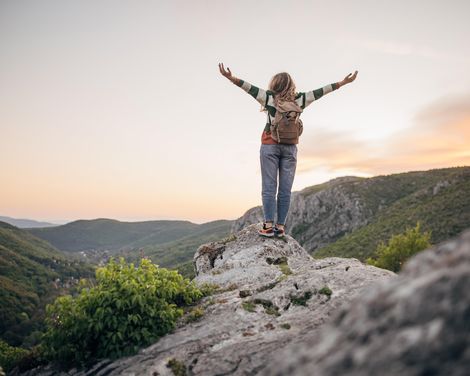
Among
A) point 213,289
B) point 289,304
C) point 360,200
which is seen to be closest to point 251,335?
point 289,304

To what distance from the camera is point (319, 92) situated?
9.46 metres

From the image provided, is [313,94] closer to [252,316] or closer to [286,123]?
[286,123]

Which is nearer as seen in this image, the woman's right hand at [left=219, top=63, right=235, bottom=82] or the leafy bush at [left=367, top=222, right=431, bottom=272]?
the woman's right hand at [left=219, top=63, right=235, bottom=82]

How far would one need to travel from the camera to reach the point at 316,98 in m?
9.44

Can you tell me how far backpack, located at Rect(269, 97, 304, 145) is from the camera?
890cm

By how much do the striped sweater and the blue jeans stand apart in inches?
13.2

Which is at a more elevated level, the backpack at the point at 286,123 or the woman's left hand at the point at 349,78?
the woman's left hand at the point at 349,78

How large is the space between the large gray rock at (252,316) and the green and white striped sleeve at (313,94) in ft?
15.2

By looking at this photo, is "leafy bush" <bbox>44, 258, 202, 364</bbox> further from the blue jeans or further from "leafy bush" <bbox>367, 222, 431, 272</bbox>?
"leafy bush" <bbox>367, 222, 431, 272</bbox>

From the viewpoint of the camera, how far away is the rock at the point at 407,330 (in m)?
1.82

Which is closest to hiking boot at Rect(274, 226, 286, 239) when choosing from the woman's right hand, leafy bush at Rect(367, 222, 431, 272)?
the woman's right hand

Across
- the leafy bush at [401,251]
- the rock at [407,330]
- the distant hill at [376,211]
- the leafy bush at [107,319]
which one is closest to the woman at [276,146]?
the leafy bush at [107,319]

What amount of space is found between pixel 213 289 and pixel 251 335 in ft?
8.42

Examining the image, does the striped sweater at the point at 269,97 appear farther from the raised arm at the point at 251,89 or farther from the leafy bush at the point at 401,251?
the leafy bush at the point at 401,251
